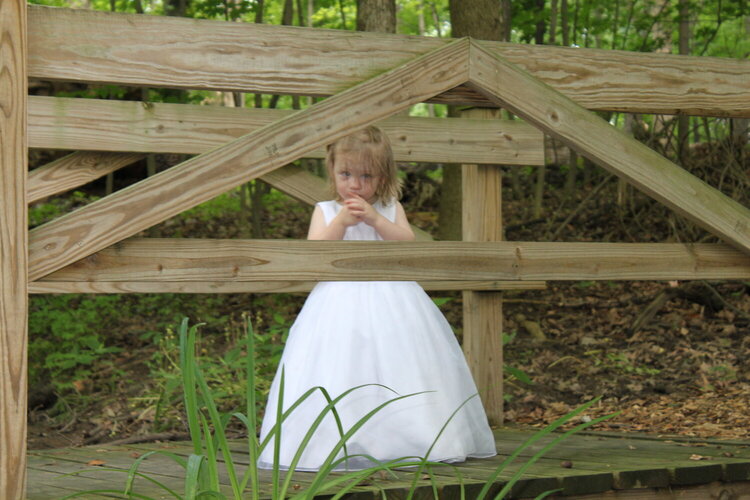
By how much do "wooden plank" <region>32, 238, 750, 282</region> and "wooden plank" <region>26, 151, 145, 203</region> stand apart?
1.75m

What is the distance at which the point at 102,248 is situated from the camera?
285 centimetres

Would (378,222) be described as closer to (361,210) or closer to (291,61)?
(361,210)

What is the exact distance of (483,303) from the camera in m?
4.90

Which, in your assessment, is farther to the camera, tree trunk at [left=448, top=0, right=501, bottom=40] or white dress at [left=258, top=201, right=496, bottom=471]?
tree trunk at [left=448, top=0, right=501, bottom=40]

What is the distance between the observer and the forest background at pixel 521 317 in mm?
6324

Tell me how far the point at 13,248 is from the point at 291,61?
40.0 inches

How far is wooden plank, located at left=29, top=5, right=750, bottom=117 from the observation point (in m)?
2.88

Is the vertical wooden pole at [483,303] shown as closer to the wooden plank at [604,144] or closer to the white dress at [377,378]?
the white dress at [377,378]

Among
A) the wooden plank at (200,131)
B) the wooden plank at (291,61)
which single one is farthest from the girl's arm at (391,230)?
the wooden plank at (291,61)

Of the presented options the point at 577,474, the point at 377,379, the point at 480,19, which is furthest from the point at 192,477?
the point at 480,19

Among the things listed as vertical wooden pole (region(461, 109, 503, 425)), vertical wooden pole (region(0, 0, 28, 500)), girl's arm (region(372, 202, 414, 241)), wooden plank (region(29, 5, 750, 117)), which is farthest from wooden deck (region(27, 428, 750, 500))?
wooden plank (region(29, 5, 750, 117))

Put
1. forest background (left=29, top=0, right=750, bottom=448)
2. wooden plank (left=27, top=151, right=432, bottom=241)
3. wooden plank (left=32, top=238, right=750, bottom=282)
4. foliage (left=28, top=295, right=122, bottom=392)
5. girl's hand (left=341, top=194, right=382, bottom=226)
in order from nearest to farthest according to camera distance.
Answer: wooden plank (left=32, top=238, right=750, bottom=282) → girl's hand (left=341, top=194, right=382, bottom=226) → wooden plank (left=27, top=151, right=432, bottom=241) → forest background (left=29, top=0, right=750, bottom=448) → foliage (left=28, top=295, right=122, bottom=392)

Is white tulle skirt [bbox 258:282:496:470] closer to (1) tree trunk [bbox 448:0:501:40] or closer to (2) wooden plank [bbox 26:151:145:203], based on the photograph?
(2) wooden plank [bbox 26:151:145:203]

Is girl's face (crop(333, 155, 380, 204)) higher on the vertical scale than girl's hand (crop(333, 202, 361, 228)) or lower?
higher
